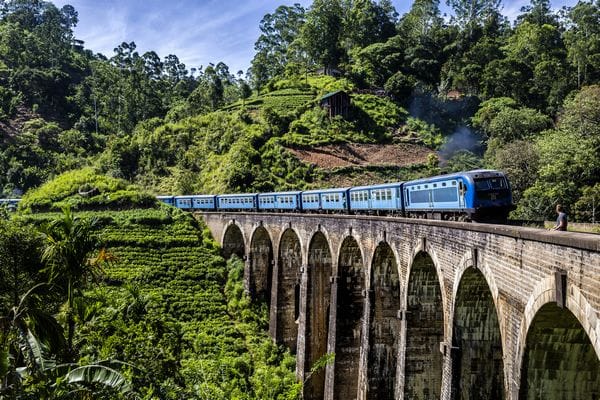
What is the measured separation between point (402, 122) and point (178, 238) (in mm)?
34829

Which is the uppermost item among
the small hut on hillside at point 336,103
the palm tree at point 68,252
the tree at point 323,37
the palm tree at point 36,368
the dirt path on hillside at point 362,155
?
the tree at point 323,37

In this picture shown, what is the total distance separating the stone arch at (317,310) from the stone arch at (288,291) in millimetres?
4419

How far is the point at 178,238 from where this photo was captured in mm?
37000

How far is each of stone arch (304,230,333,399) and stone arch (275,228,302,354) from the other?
442cm

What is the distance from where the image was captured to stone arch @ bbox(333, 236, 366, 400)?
20.2 m

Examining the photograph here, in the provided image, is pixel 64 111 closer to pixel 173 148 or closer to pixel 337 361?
pixel 173 148

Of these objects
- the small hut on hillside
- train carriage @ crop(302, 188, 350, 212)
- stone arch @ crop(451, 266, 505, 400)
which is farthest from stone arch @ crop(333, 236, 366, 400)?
the small hut on hillside

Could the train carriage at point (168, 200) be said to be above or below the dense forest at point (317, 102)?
below

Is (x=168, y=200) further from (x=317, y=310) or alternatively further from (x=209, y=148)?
(x=317, y=310)

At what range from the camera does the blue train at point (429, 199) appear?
1535 centimetres

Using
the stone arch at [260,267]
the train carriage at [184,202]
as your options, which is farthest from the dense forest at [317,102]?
the stone arch at [260,267]

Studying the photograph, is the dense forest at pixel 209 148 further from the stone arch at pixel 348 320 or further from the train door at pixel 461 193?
the train door at pixel 461 193

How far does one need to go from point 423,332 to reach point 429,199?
16.4 feet

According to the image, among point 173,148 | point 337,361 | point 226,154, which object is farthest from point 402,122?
point 337,361
